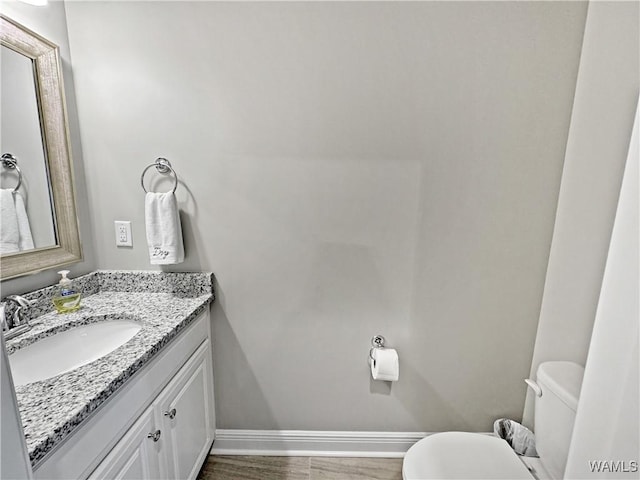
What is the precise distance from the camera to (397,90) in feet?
4.07

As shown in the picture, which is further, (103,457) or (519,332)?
(519,332)

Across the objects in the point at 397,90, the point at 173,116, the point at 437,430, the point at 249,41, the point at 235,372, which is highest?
the point at 249,41

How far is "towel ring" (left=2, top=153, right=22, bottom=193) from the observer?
1011 mm

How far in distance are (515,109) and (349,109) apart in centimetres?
72

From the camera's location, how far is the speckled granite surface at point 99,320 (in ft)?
2.02

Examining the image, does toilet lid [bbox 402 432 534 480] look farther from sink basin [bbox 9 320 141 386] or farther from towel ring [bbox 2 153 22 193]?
towel ring [bbox 2 153 22 193]

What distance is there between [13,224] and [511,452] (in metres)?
2.14

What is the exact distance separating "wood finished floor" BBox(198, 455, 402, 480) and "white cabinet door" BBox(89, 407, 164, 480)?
548 millimetres

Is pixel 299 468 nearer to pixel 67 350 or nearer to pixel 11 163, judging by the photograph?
pixel 67 350

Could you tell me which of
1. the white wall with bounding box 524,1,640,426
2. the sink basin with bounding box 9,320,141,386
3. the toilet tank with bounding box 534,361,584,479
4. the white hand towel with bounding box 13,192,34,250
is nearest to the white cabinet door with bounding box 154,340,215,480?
the sink basin with bounding box 9,320,141,386

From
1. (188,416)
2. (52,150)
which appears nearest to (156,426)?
(188,416)

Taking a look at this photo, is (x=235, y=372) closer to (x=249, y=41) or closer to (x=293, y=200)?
(x=293, y=200)

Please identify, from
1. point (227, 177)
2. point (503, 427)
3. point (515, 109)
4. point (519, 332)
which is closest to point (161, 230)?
point (227, 177)

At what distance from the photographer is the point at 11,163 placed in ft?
3.39
